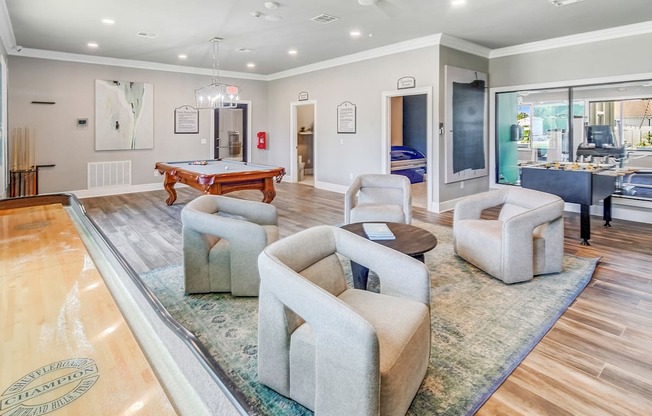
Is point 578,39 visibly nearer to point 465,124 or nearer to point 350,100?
point 465,124

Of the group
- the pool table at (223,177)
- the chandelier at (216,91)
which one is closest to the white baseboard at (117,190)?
the pool table at (223,177)

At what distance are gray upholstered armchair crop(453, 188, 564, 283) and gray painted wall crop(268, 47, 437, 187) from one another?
323 cm

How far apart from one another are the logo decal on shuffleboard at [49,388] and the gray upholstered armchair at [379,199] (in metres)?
3.61

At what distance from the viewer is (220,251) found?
123 inches

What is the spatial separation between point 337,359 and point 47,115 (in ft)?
27.5

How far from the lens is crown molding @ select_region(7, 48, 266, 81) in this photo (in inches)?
285

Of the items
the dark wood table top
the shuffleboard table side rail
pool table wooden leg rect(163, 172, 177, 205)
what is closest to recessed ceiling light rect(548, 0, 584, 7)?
the dark wood table top

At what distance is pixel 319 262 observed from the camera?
7.29 feet

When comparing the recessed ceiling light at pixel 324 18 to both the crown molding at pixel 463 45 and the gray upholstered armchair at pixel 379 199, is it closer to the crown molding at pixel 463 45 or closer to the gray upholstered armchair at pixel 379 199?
the crown molding at pixel 463 45

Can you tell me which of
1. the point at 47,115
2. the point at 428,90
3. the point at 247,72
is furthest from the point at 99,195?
the point at 428,90

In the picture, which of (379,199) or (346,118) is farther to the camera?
(346,118)

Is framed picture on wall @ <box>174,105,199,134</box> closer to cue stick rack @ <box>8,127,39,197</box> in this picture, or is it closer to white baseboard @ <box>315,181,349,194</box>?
cue stick rack @ <box>8,127,39,197</box>

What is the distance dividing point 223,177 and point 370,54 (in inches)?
152

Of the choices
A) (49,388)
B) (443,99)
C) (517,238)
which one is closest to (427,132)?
(443,99)
